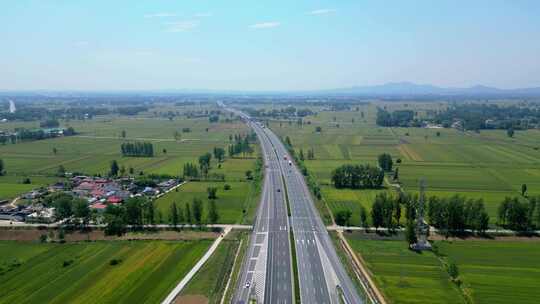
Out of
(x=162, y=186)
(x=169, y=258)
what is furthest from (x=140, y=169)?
(x=169, y=258)

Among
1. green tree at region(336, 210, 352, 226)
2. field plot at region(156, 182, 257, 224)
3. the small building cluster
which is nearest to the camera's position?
green tree at region(336, 210, 352, 226)

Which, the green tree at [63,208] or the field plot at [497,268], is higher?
the green tree at [63,208]

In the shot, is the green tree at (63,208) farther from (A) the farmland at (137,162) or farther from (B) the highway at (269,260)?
(B) the highway at (269,260)

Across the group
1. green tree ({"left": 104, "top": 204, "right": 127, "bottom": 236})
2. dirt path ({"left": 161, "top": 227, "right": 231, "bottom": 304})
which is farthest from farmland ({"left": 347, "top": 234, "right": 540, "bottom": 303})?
green tree ({"left": 104, "top": 204, "right": 127, "bottom": 236})

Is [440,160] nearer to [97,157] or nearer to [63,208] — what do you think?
[63,208]

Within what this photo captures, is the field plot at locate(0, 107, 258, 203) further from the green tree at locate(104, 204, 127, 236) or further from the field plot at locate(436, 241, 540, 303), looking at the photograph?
the field plot at locate(436, 241, 540, 303)

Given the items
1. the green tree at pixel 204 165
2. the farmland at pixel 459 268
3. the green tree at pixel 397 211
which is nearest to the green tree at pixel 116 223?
the green tree at pixel 204 165

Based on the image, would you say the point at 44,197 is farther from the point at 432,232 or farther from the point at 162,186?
the point at 432,232

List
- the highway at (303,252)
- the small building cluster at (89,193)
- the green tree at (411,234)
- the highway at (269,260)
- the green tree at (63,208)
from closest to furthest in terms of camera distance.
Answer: the highway at (269,260) → the highway at (303,252) → the green tree at (411,234) → the green tree at (63,208) → the small building cluster at (89,193)
